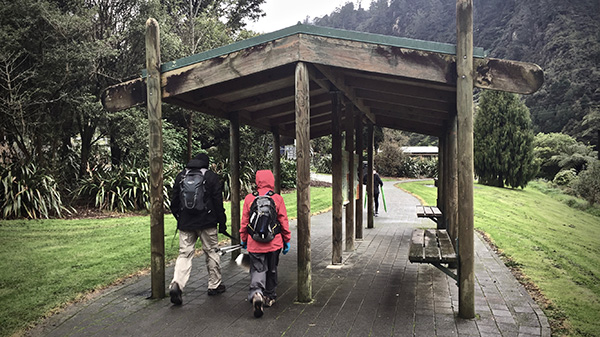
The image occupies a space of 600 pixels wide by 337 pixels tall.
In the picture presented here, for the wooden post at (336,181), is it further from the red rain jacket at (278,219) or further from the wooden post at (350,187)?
the red rain jacket at (278,219)

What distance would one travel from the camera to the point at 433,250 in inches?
187

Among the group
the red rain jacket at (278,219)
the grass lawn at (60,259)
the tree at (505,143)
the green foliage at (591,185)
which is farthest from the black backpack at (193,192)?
the tree at (505,143)

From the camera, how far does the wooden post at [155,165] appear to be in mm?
4844

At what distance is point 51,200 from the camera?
10.9 m

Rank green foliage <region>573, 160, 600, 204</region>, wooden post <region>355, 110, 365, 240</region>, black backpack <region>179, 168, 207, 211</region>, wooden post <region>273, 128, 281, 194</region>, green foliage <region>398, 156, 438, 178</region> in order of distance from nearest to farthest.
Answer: black backpack <region>179, 168, 207, 211</region> → wooden post <region>355, 110, 365, 240</region> → wooden post <region>273, 128, 281, 194</region> → green foliage <region>573, 160, 600, 204</region> → green foliage <region>398, 156, 438, 178</region>

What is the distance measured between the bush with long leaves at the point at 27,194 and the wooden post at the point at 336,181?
25.8 feet

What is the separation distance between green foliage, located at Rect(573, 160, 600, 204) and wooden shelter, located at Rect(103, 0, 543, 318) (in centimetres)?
1953

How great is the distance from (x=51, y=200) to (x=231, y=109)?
698 cm

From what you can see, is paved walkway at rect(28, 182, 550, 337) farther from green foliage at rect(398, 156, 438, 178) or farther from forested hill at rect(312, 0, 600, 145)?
forested hill at rect(312, 0, 600, 145)

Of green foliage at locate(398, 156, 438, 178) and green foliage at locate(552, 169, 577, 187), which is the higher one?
green foliage at locate(398, 156, 438, 178)

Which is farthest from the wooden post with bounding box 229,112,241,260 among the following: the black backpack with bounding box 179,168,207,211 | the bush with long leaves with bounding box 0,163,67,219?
the bush with long leaves with bounding box 0,163,67,219

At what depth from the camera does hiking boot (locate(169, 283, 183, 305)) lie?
4.50m

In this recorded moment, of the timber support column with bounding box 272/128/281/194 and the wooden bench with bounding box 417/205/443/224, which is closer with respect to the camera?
the wooden bench with bounding box 417/205/443/224

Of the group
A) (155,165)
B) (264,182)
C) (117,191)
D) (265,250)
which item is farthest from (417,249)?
(117,191)
